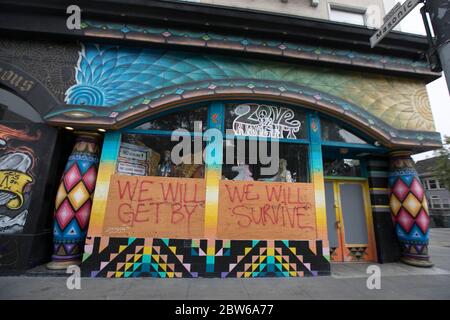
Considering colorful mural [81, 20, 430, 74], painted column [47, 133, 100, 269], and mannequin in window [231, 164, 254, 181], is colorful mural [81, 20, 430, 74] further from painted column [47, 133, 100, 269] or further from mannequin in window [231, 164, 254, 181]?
mannequin in window [231, 164, 254, 181]

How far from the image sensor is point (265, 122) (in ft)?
18.8

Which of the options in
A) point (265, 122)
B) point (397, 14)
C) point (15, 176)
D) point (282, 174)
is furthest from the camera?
point (265, 122)

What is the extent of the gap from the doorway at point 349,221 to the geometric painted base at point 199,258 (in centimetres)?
160

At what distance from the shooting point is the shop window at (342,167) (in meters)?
6.70

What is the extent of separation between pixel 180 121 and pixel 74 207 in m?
3.19

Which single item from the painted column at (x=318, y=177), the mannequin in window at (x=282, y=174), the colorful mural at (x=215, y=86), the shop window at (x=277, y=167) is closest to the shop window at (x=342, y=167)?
the painted column at (x=318, y=177)

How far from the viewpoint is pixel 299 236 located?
505 centimetres

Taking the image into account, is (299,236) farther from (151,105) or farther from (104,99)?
(104,99)

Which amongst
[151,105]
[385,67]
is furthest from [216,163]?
[385,67]

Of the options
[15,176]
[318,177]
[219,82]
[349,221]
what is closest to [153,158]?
[219,82]

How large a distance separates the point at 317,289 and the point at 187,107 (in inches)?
200

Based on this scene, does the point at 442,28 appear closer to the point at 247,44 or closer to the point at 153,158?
the point at 247,44

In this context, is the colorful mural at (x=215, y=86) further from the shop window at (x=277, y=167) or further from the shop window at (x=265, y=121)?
the shop window at (x=277, y=167)

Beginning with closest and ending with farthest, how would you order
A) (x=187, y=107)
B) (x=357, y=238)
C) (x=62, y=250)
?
(x=62, y=250) → (x=187, y=107) → (x=357, y=238)
